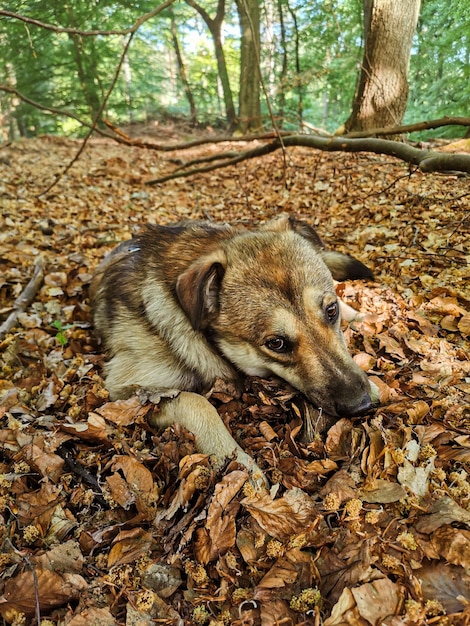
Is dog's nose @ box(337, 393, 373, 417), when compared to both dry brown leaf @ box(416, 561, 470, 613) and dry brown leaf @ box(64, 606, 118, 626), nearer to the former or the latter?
dry brown leaf @ box(416, 561, 470, 613)

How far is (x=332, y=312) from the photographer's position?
3023 mm

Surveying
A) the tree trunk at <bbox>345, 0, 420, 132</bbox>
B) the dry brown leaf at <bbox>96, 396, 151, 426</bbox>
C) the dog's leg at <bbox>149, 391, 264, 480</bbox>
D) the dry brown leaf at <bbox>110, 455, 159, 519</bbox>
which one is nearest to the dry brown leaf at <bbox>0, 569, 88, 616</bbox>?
the dry brown leaf at <bbox>110, 455, 159, 519</bbox>

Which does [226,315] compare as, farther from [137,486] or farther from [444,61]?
[444,61]

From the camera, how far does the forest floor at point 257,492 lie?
179 centimetres

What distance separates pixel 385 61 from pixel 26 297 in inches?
310

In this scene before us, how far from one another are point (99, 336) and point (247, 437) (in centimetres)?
193

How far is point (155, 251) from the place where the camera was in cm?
361

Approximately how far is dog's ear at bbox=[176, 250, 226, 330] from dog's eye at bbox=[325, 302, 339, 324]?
0.85 m

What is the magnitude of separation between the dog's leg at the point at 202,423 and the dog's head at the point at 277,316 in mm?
481

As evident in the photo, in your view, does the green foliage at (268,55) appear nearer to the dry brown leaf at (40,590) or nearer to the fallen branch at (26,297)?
the fallen branch at (26,297)

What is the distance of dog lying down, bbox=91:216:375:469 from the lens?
2.74 meters

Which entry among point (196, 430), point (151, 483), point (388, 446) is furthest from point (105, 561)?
point (388, 446)

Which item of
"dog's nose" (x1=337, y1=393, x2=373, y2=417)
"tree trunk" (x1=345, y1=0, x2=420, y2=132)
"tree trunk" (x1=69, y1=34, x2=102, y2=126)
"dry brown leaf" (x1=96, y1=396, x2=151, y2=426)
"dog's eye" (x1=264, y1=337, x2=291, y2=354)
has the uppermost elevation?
"tree trunk" (x1=69, y1=34, x2=102, y2=126)

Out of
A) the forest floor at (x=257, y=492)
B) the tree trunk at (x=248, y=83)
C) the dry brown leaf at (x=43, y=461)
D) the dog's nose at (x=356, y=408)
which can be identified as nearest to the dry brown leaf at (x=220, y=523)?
the forest floor at (x=257, y=492)
